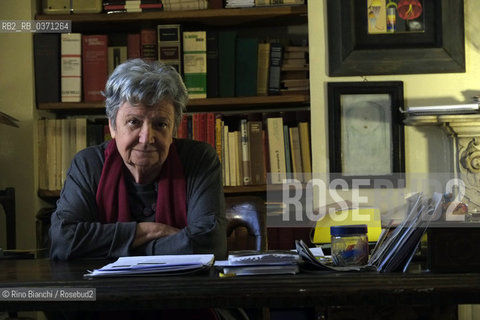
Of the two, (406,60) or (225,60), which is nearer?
(406,60)

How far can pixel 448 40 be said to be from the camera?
3078 mm

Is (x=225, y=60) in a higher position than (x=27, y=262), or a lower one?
higher

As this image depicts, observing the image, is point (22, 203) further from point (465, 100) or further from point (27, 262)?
point (465, 100)

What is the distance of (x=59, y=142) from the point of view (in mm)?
3404

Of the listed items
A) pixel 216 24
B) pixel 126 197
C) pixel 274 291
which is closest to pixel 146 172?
pixel 126 197

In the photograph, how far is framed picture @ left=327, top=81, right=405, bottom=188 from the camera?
122 inches

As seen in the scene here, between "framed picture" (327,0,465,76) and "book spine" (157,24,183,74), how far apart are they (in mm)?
736

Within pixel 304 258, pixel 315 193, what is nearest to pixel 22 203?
pixel 315 193

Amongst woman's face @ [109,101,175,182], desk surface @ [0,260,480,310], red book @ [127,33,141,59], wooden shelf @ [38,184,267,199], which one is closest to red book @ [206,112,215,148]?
wooden shelf @ [38,184,267,199]

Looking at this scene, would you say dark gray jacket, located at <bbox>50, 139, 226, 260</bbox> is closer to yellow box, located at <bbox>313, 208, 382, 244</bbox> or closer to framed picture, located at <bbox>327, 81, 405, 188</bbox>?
yellow box, located at <bbox>313, 208, 382, 244</bbox>

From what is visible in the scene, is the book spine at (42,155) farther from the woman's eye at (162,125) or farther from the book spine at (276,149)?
the woman's eye at (162,125)

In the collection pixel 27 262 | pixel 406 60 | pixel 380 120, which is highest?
pixel 406 60

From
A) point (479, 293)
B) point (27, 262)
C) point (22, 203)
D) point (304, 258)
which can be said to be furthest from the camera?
point (22, 203)

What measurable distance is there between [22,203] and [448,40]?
2044 mm
